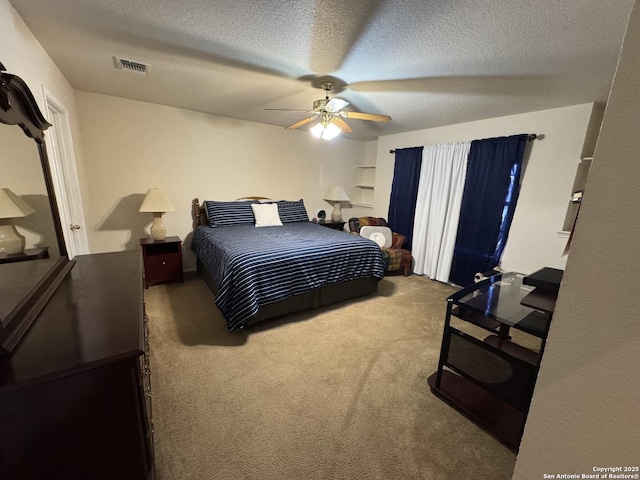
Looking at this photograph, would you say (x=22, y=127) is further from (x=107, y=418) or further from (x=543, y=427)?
(x=543, y=427)

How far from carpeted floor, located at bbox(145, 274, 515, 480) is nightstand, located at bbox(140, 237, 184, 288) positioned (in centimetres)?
68

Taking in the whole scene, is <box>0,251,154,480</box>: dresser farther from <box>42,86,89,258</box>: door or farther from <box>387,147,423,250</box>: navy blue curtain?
<box>387,147,423,250</box>: navy blue curtain

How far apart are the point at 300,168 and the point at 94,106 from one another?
108 inches

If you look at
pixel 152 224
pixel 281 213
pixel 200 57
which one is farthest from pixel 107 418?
pixel 281 213

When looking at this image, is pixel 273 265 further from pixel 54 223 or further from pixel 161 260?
pixel 161 260

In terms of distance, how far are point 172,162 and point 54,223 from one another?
7.22ft

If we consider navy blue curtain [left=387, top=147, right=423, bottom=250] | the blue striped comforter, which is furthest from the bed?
navy blue curtain [left=387, top=147, right=423, bottom=250]

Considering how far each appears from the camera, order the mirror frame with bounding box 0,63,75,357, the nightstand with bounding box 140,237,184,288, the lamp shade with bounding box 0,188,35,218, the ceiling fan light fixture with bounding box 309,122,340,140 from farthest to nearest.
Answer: the nightstand with bounding box 140,237,184,288 < the ceiling fan light fixture with bounding box 309,122,340,140 < the lamp shade with bounding box 0,188,35,218 < the mirror frame with bounding box 0,63,75,357

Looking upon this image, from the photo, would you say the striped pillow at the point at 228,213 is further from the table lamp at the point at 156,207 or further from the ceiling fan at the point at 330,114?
the ceiling fan at the point at 330,114

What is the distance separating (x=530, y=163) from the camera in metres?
2.90

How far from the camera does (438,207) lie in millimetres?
3783

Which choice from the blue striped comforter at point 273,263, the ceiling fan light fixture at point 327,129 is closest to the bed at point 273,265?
the blue striped comforter at point 273,263

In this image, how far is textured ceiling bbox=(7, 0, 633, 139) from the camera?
1346 mm

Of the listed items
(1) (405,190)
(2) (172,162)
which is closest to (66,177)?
(2) (172,162)
